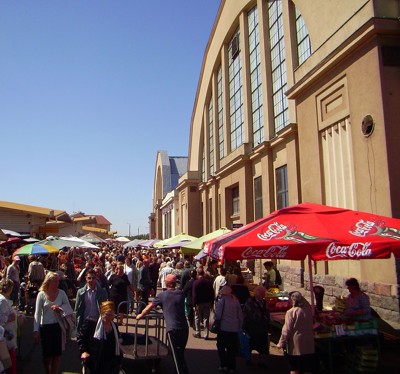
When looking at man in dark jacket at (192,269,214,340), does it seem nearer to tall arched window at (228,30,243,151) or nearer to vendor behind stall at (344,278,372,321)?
vendor behind stall at (344,278,372,321)

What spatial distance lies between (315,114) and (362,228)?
307 inches

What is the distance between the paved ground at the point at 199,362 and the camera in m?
7.38

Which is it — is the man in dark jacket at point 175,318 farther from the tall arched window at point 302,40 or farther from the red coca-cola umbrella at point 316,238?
the tall arched window at point 302,40

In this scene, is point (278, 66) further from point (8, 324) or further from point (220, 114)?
point (8, 324)

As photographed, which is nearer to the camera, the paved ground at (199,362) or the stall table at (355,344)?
the stall table at (355,344)

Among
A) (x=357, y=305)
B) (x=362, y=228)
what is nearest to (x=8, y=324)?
(x=362, y=228)


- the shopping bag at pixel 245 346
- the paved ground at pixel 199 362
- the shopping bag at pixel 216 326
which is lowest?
the paved ground at pixel 199 362

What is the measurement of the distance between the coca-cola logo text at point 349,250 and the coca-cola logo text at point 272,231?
0.83 meters

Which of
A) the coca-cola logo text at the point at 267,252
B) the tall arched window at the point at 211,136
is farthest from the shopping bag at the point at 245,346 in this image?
the tall arched window at the point at 211,136

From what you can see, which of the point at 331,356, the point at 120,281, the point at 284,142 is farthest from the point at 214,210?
the point at 331,356

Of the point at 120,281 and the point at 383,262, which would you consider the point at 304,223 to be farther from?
the point at 120,281

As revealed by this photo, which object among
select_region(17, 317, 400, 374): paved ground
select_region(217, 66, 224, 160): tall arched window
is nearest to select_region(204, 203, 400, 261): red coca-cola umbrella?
select_region(17, 317, 400, 374): paved ground

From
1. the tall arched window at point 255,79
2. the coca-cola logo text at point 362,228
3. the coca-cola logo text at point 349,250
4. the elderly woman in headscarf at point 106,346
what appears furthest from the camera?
the tall arched window at point 255,79

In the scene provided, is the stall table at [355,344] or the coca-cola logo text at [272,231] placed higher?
the coca-cola logo text at [272,231]
